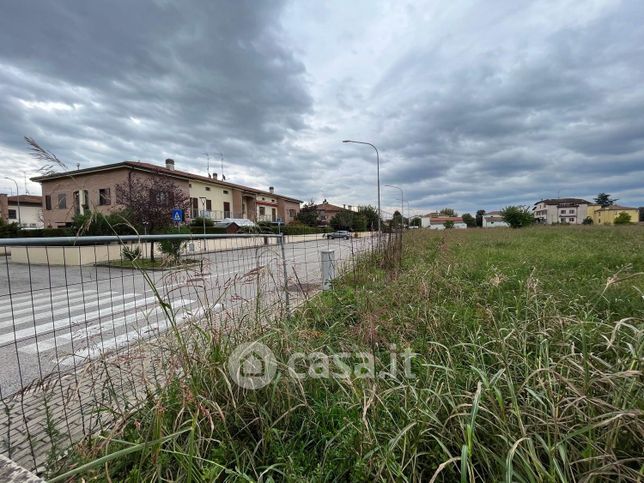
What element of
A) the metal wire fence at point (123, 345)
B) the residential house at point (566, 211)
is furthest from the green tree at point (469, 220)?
the metal wire fence at point (123, 345)

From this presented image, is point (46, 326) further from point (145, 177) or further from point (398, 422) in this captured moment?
point (145, 177)

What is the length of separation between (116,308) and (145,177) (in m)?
16.8

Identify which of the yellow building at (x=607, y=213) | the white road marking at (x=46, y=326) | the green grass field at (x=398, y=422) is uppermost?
the yellow building at (x=607, y=213)

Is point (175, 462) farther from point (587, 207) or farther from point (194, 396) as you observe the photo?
point (587, 207)

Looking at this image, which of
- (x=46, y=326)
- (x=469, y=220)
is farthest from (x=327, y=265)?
(x=469, y=220)

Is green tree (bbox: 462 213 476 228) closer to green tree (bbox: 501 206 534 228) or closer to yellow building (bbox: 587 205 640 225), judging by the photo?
yellow building (bbox: 587 205 640 225)

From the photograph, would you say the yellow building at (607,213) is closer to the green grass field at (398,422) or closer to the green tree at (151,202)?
the green tree at (151,202)

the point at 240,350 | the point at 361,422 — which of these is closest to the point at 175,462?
the point at 240,350

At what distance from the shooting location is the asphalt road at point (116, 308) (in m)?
2.69

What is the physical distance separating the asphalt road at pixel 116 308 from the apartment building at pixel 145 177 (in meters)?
0.64
